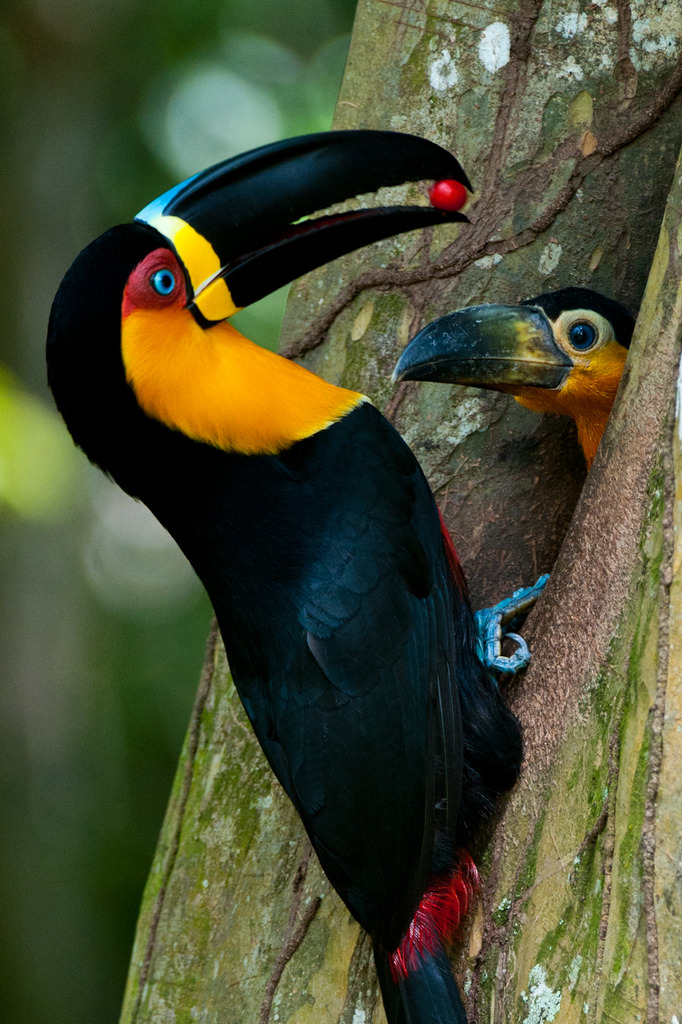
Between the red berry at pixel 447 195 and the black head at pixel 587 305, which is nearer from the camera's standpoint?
the red berry at pixel 447 195

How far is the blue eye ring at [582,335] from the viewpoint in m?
2.61

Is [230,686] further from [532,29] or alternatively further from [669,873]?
[532,29]

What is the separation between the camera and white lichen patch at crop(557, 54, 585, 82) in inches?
104

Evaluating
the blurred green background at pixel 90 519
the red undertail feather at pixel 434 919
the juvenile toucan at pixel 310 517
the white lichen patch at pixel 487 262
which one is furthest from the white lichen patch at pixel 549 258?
the blurred green background at pixel 90 519

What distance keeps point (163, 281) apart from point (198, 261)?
12 centimetres

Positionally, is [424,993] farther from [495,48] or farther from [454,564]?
[495,48]

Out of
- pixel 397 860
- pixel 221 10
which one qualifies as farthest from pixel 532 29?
pixel 221 10

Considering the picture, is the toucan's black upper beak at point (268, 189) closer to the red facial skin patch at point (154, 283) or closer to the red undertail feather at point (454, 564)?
the red facial skin patch at point (154, 283)

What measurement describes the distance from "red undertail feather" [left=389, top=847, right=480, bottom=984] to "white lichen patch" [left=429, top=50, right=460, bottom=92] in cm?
192

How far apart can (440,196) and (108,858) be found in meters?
4.16

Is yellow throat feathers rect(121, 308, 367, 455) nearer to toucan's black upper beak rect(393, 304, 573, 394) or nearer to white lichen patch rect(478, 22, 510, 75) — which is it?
toucan's black upper beak rect(393, 304, 573, 394)

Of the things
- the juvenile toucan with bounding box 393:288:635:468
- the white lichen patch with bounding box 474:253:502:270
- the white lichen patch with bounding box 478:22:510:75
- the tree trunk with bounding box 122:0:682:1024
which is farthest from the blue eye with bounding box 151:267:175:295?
the white lichen patch with bounding box 478:22:510:75

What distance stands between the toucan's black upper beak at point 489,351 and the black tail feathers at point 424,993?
1.26 meters

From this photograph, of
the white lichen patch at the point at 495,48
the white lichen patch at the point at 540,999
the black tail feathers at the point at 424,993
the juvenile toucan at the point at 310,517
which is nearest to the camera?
the white lichen patch at the point at 540,999
